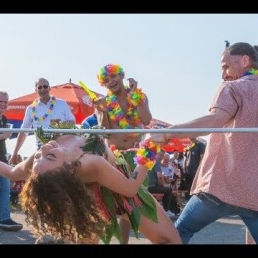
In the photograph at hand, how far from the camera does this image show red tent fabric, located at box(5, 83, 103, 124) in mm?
9844

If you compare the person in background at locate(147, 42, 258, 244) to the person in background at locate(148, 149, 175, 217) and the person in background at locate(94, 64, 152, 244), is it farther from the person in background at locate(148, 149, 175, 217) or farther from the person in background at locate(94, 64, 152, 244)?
the person in background at locate(148, 149, 175, 217)

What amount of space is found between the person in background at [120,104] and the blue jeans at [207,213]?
1628mm

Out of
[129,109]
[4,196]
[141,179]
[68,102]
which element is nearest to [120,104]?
[129,109]

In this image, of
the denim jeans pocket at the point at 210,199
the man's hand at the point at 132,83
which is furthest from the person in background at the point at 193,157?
the denim jeans pocket at the point at 210,199

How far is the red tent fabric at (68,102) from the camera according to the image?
32.3ft

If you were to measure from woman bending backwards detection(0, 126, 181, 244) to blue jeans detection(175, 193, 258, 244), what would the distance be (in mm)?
106

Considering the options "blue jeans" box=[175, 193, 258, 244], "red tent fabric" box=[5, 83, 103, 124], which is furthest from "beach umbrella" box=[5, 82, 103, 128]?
"blue jeans" box=[175, 193, 258, 244]

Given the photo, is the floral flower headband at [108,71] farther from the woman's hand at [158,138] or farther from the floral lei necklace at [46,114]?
the woman's hand at [158,138]

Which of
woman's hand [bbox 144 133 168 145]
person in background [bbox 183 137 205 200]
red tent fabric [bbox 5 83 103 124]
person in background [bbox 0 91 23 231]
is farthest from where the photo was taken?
red tent fabric [bbox 5 83 103 124]

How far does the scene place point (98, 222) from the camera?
3.19 meters

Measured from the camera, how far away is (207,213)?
3420 millimetres
